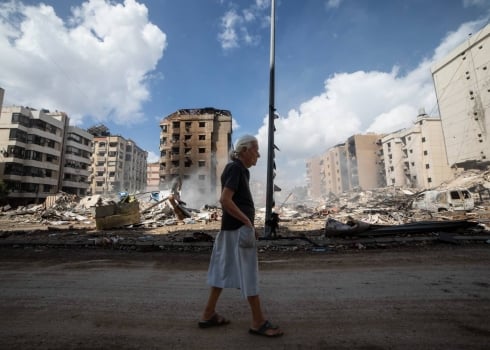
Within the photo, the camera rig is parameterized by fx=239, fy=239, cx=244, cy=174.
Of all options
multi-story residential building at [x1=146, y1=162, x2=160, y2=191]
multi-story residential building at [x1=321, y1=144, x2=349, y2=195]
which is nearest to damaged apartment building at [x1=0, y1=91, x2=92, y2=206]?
multi-story residential building at [x1=146, y1=162, x2=160, y2=191]

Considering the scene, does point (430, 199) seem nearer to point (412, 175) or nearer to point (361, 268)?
point (361, 268)

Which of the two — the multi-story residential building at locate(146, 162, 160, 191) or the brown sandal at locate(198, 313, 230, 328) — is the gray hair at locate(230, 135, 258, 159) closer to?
the brown sandal at locate(198, 313, 230, 328)

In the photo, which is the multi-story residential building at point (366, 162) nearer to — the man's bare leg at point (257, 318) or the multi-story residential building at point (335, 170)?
the multi-story residential building at point (335, 170)

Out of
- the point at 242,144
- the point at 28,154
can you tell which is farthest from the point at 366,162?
the point at 28,154

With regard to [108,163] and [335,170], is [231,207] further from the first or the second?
[335,170]

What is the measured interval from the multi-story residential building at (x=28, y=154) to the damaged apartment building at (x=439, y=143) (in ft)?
195

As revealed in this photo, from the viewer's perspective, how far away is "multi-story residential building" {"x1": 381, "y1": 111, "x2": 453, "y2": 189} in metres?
54.3

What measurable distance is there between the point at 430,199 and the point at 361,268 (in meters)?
18.9

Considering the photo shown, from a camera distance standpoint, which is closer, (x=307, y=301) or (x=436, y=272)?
(x=307, y=301)

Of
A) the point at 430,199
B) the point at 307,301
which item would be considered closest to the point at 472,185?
the point at 430,199

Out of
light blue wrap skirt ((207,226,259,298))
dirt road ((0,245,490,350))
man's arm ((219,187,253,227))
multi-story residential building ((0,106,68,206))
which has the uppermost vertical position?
multi-story residential building ((0,106,68,206))

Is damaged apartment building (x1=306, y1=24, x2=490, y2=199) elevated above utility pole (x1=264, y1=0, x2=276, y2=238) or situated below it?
above

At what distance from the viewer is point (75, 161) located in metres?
53.7

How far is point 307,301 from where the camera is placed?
2.81 meters
